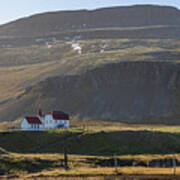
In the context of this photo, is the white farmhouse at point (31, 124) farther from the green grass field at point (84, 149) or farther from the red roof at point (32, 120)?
the green grass field at point (84, 149)

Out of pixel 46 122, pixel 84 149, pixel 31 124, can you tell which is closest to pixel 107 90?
pixel 46 122

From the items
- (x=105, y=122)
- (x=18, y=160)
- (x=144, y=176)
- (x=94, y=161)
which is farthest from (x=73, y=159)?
(x=105, y=122)

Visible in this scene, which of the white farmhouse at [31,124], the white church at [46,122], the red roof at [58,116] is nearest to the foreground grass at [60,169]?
the white farmhouse at [31,124]

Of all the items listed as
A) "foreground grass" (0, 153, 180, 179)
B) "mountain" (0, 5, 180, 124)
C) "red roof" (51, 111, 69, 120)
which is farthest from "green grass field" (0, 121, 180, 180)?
"mountain" (0, 5, 180, 124)

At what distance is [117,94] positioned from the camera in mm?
125438

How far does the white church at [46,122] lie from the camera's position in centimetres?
8122

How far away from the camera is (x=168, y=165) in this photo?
1802 inches

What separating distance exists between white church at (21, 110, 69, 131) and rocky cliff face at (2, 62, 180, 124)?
100 feet

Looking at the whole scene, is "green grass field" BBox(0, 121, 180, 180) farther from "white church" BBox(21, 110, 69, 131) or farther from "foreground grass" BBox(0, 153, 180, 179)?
"white church" BBox(21, 110, 69, 131)

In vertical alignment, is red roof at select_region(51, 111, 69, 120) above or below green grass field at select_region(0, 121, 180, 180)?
above

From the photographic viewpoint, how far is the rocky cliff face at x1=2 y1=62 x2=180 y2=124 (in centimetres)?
11644

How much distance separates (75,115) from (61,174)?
272ft

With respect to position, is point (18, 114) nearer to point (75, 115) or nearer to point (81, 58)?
point (75, 115)

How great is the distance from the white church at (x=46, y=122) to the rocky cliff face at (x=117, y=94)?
100ft
